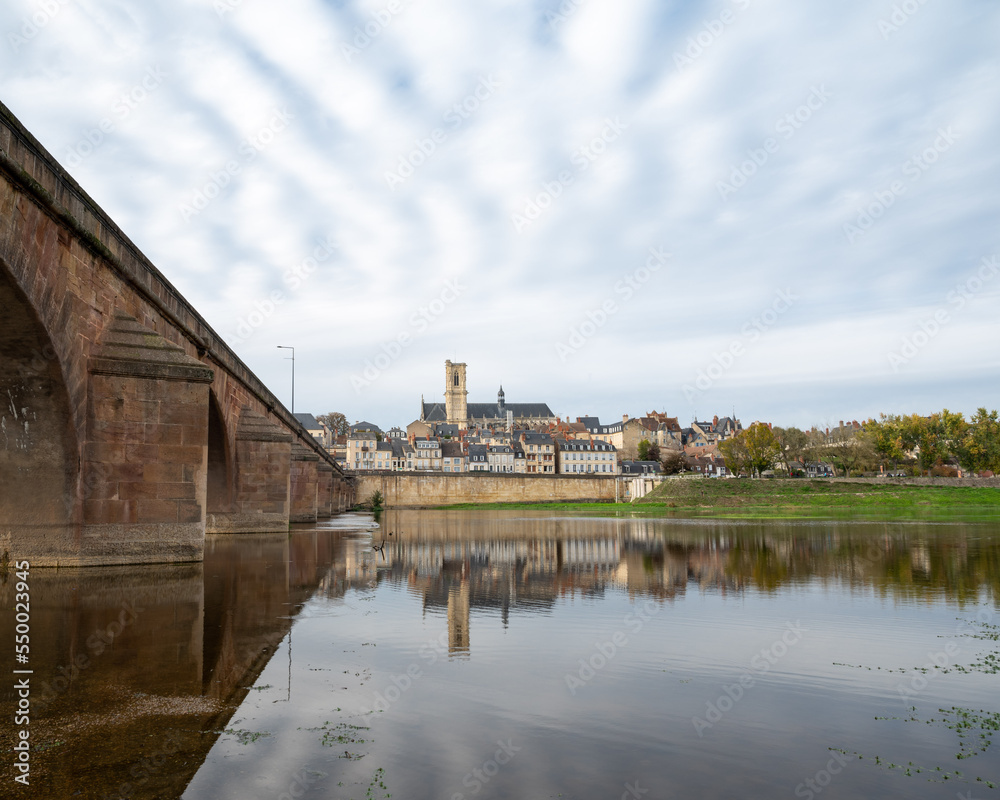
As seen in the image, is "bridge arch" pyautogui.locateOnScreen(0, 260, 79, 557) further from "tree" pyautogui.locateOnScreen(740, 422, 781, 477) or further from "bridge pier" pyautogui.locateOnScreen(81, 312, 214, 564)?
"tree" pyautogui.locateOnScreen(740, 422, 781, 477)

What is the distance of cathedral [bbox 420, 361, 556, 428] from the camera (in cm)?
17538

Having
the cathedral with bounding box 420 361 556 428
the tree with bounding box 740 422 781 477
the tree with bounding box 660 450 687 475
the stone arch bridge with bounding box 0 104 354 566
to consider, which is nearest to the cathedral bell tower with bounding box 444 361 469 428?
the cathedral with bounding box 420 361 556 428

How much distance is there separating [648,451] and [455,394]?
52.0 metres

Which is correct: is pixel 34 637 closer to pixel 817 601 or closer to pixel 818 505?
pixel 817 601

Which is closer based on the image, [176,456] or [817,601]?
[817,601]

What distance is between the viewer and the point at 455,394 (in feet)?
579

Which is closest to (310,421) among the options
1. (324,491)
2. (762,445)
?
(762,445)

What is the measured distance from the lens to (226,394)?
26.8m

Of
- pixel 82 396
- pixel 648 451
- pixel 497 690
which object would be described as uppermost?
pixel 648 451

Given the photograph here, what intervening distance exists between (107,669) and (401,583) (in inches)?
330

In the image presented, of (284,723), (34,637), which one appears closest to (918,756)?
(284,723)

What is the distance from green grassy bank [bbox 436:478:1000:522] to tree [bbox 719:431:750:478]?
1793 cm

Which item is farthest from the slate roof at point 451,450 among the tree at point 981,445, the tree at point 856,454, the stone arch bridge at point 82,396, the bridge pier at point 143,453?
the bridge pier at point 143,453

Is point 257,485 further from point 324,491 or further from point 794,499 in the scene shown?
point 794,499
